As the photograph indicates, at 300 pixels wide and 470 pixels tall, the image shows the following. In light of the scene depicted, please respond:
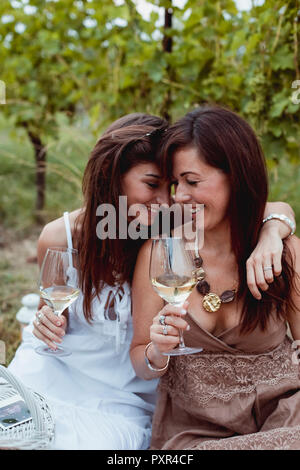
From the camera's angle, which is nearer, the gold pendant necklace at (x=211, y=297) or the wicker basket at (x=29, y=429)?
the wicker basket at (x=29, y=429)

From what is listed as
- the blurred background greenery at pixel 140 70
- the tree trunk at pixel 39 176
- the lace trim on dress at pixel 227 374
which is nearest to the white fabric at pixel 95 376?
the lace trim on dress at pixel 227 374

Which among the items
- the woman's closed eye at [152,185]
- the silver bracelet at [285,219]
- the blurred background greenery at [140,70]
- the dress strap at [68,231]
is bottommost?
the dress strap at [68,231]

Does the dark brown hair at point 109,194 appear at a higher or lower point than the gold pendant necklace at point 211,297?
higher

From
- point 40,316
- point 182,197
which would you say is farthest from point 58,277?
point 182,197

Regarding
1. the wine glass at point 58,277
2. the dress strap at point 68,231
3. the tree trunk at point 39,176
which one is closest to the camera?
the wine glass at point 58,277

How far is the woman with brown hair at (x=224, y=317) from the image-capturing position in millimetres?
1884

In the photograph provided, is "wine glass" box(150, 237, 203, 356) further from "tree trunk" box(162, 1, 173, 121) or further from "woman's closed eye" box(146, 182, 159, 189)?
"tree trunk" box(162, 1, 173, 121)

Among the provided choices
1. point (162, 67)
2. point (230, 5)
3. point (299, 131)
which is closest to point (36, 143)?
point (162, 67)

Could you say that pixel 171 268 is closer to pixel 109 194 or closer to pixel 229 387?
pixel 229 387

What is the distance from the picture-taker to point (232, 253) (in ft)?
7.00

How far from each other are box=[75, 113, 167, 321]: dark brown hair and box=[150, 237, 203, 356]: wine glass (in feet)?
2.32

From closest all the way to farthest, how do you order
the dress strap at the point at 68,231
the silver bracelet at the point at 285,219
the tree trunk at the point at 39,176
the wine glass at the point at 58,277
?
the wine glass at the point at 58,277 → the silver bracelet at the point at 285,219 → the dress strap at the point at 68,231 → the tree trunk at the point at 39,176

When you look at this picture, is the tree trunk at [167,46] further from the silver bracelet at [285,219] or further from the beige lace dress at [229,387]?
the beige lace dress at [229,387]
